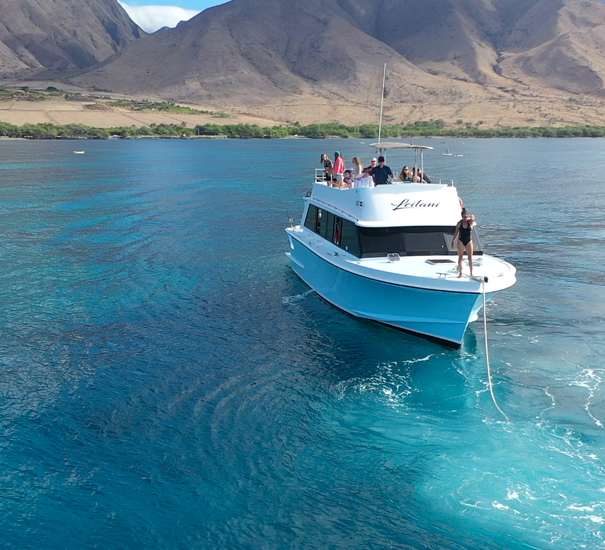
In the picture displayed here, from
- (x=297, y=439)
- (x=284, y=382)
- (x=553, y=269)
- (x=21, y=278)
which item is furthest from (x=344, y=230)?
(x=21, y=278)

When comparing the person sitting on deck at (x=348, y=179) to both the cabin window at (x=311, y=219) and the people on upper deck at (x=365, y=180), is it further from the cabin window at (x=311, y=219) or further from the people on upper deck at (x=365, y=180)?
the cabin window at (x=311, y=219)

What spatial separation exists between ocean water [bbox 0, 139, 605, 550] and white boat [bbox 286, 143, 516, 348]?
0.89 metres

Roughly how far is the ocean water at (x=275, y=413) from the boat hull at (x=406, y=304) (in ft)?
1.80

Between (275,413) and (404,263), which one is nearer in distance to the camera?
(275,413)

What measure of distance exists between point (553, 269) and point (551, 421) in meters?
14.1

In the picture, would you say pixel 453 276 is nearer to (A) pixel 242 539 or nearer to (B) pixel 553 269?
(A) pixel 242 539

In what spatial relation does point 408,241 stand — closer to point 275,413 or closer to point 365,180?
point 365,180

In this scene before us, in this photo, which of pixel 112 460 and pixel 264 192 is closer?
pixel 112 460

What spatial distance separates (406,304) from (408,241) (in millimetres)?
2312

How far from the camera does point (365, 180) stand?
2088 cm

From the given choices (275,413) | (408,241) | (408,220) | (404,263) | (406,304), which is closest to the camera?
(275,413)

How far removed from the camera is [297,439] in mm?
13750

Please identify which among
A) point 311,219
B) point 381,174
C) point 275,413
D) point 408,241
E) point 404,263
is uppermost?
point 381,174

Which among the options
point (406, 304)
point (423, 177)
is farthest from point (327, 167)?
point (406, 304)
